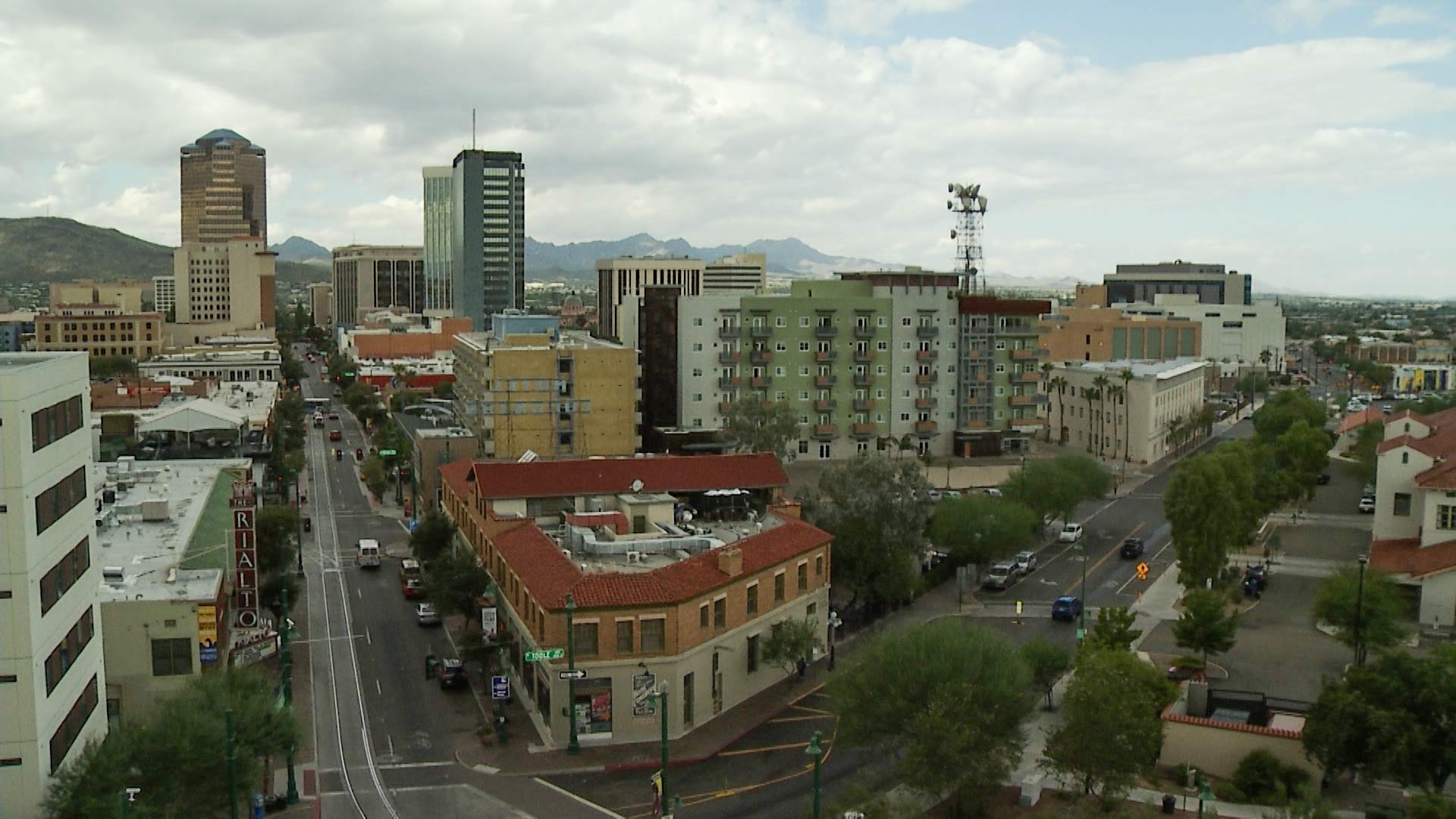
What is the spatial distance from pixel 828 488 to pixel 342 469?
62108mm

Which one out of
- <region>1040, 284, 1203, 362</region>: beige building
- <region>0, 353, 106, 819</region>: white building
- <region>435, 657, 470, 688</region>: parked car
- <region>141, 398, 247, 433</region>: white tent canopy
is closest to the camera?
<region>0, 353, 106, 819</region>: white building

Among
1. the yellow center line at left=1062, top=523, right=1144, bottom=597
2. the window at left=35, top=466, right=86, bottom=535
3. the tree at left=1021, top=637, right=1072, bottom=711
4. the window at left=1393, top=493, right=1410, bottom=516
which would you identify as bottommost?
the yellow center line at left=1062, top=523, right=1144, bottom=597

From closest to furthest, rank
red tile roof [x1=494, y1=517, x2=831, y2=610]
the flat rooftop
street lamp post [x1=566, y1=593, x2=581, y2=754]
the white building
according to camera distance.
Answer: the white building
street lamp post [x1=566, y1=593, x2=581, y2=754]
the flat rooftop
red tile roof [x1=494, y1=517, x2=831, y2=610]

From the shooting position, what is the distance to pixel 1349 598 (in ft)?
163

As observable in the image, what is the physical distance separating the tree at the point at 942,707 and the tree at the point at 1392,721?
8110 mm

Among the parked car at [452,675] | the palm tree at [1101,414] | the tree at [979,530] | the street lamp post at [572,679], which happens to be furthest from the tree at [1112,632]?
the palm tree at [1101,414]

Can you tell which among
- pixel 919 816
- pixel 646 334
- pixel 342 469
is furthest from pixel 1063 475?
pixel 342 469

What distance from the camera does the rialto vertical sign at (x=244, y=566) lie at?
167 ft

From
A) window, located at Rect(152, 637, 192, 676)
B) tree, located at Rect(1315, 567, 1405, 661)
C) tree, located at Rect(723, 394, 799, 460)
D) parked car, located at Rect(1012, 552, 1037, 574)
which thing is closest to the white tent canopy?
tree, located at Rect(723, 394, 799, 460)

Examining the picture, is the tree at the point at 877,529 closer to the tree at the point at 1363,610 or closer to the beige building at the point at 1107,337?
the tree at the point at 1363,610

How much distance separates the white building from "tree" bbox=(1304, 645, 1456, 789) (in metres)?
33.4

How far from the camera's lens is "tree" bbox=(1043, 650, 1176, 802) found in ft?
112

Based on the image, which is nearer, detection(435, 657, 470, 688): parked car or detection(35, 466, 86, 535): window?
detection(35, 466, 86, 535): window

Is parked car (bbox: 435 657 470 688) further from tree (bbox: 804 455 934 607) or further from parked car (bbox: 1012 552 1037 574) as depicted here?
parked car (bbox: 1012 552 1037 574)
